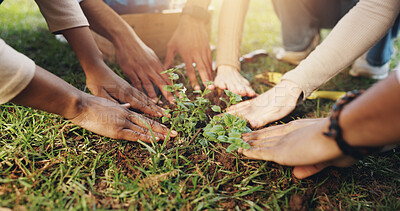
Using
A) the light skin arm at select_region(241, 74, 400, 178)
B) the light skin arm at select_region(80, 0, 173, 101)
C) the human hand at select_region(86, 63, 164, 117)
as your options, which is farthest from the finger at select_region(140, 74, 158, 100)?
the light skin arm at select_region(241, 74, 400, 178)

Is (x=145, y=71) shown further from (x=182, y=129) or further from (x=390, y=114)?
(x=390, y=114)

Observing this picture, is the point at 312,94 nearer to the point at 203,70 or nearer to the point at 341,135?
the point at 203,70

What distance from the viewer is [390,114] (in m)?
0.82

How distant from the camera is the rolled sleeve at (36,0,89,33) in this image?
156cm

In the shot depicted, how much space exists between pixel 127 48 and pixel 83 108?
0.86 m

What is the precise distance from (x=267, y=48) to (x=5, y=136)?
2.97m

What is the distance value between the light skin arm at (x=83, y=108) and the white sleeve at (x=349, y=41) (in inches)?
38.4

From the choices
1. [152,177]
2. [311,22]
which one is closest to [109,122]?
[152,177]

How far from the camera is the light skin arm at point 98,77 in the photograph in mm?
1635

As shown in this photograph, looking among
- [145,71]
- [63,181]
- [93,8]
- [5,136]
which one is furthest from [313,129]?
[93,8]

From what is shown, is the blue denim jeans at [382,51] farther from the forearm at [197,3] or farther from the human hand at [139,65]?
the human hand at [139,65]

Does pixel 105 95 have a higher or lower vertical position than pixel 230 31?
lower

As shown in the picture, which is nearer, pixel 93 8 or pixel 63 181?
pixel 63 181

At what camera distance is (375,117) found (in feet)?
2.74
